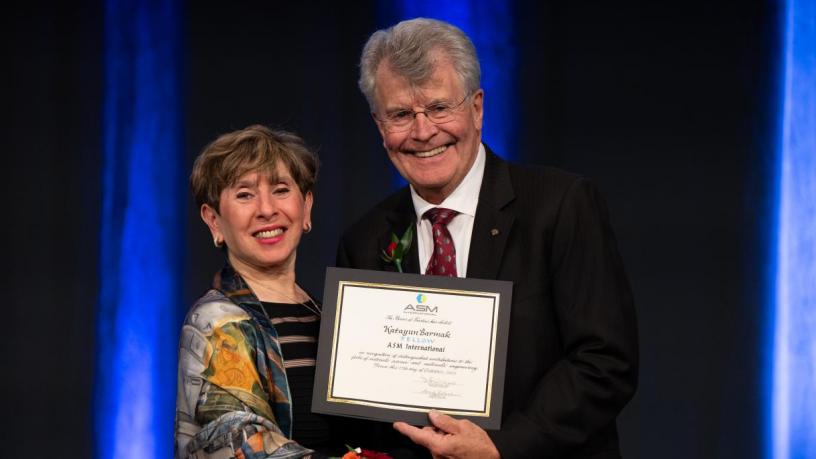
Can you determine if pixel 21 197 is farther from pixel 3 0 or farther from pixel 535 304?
pixel 535 304

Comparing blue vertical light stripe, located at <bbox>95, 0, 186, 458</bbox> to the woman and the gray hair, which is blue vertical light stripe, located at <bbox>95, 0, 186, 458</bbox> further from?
the gray hair

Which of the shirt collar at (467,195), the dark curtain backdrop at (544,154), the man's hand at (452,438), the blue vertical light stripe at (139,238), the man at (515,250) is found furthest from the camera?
the blue vertical light stripe at (139,238)

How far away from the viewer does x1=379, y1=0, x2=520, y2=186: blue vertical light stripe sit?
4.45 meters

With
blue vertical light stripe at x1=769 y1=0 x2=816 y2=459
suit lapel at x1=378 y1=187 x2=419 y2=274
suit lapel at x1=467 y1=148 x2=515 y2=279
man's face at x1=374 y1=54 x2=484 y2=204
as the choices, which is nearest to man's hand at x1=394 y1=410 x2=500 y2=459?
suit lapel at x1=467 y1=148 x2=515 y2=279

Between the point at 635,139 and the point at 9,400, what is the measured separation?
3.05 m

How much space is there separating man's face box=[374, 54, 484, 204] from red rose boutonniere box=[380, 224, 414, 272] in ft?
0.39

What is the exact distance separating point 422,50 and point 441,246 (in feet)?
1.62

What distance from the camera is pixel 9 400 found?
4582 millimetres

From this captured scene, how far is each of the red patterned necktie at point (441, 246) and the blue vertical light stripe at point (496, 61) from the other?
1.88 meters

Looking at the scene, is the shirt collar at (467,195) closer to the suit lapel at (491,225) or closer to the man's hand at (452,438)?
the suit lapel at (491,225)

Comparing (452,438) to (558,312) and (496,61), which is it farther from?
(496,61)

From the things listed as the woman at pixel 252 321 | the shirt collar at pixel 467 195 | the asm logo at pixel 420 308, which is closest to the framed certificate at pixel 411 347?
the asm logo at pixel 420 308

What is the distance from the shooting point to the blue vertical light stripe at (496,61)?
4445 mm

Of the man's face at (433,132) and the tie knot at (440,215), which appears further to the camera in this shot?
the tie knot at (440,215)
